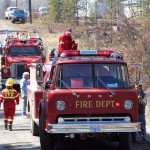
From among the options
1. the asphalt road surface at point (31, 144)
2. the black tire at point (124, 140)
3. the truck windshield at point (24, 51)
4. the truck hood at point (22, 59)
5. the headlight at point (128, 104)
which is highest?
the truck windshield at point (24, 51)

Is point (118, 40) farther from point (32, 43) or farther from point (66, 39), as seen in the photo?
point (66, 39)

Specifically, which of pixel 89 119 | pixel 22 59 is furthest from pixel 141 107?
pixel 22 59

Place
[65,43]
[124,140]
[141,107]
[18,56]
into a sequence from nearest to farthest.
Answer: [124,140], [141,107], [65,43], [18,56]

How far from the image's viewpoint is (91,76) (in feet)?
40.4

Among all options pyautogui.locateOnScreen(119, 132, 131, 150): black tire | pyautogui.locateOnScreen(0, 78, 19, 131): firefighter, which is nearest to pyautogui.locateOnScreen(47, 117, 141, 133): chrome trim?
pyautogui.locateOnScreen(119, 132, 131, 150): black tire

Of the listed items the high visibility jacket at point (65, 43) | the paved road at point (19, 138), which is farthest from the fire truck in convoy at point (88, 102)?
the high visibility jacket at point (65, 43)

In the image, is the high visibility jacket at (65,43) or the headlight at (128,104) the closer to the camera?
the headlight at (128,104)

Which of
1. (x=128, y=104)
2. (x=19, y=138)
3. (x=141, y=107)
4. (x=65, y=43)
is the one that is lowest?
(x=19, y=138)

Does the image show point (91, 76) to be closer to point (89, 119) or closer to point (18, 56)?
point (89, 119)

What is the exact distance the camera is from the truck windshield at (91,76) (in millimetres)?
12203

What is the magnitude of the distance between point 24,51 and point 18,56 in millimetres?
401

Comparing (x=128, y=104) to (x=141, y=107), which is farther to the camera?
(x=141, y=107)

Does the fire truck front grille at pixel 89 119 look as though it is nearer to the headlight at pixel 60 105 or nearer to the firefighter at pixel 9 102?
→ the headlight at pixel 60 105

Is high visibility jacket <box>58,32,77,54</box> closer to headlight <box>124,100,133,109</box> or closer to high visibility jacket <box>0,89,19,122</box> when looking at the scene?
high visibility jacket <box>0,89,19,122</box>
